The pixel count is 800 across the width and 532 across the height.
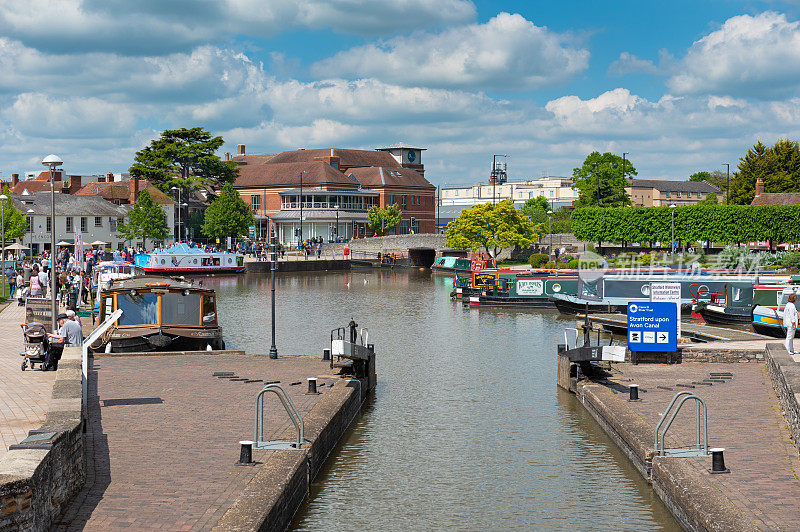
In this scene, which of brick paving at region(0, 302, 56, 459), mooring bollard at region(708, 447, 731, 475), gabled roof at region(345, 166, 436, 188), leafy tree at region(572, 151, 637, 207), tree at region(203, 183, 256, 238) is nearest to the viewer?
mooring bollard at region(708, 447, 731, 475)

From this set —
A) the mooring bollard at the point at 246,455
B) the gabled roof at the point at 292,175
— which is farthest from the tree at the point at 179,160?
the mooring bollard at the point at 246,455

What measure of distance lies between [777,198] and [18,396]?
4094 inches

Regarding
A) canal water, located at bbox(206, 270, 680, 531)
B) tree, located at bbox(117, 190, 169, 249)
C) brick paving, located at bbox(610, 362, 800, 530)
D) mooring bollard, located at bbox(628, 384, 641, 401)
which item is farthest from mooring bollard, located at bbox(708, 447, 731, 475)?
tree, located at bbox(117, 190, 169, 249)

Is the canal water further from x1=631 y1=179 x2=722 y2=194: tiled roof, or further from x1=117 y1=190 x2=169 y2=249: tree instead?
x1=631 y1=179 x2=722 y2=194: tiled roof

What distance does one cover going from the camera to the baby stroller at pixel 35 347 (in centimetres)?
2139

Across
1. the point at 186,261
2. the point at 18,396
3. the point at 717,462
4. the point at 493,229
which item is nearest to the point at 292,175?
the point at 493,229

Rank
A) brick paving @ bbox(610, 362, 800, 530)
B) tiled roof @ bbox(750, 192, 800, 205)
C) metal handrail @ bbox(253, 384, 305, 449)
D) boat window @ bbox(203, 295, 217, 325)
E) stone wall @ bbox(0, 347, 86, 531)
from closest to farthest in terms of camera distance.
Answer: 1. stone wall @ bbox(0, 347, 86, 531)
2. brick paving @ bbox(610, 362, 800, 530)
3. metal handrail @ bbox(253, 384, 305, 449)
4. boat window @ bbox(203, 295, 217, 325)
5. tiled roof @ bbox(750, 192, 800, 205)

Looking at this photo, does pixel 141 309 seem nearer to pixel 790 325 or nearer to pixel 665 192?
pixel 790 325

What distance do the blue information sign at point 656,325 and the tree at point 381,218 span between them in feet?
335

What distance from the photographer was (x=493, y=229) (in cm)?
9631

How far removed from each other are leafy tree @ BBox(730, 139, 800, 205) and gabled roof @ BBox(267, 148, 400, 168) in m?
58.6

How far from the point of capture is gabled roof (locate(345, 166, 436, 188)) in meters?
136

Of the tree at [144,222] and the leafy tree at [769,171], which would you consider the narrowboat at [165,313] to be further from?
the leafy tree at [769,171]

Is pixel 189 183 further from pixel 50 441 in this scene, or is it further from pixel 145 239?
pixel 50 441
